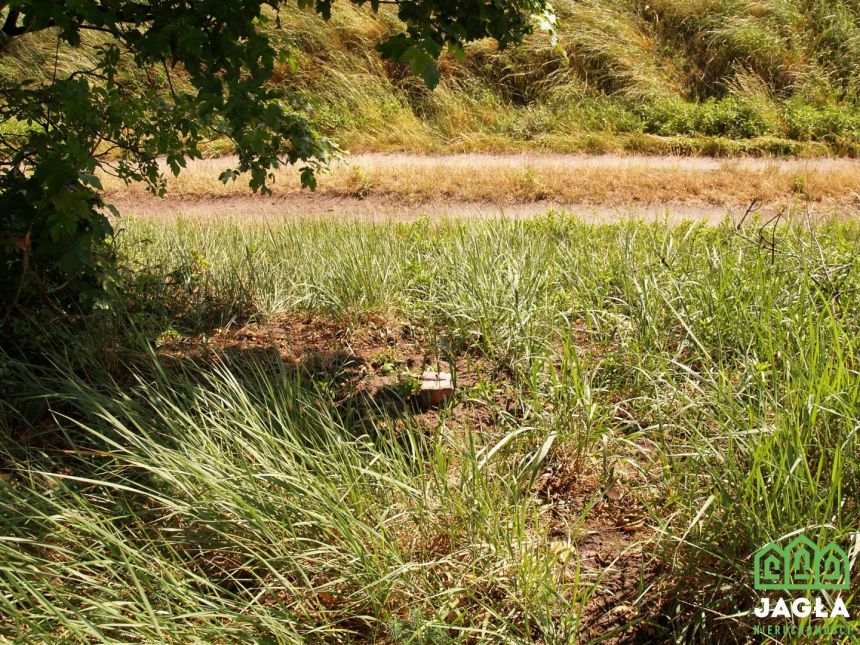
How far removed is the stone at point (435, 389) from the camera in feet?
10.9

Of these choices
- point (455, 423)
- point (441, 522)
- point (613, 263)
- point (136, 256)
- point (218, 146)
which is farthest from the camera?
point (218, 146)

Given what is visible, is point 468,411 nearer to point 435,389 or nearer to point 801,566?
point 435,389

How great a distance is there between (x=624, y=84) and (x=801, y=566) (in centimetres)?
990

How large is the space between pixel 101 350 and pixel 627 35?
10075mm

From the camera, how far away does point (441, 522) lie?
2.37 m

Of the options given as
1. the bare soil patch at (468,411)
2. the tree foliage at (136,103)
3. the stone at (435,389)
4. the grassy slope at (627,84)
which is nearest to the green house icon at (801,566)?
the bare soil patch at (468,411)

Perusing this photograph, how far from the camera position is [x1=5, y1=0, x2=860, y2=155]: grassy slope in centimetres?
992

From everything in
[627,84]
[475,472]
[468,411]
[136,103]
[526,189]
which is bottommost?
[468,411]

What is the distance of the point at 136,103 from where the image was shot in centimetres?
402

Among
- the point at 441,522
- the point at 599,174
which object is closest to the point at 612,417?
the point at 441,522

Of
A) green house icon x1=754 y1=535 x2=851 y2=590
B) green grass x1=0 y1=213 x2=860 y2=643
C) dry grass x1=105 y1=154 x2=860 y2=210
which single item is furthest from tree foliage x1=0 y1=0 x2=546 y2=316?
dry grass x1=105 y1=154 x2=860 y2=210

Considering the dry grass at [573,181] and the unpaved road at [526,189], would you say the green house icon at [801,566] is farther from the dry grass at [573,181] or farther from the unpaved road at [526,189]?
the dry grass at [573,181]

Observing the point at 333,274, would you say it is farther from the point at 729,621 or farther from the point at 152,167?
the point at 729,621

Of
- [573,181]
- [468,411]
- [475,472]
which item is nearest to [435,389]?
[468,411]
